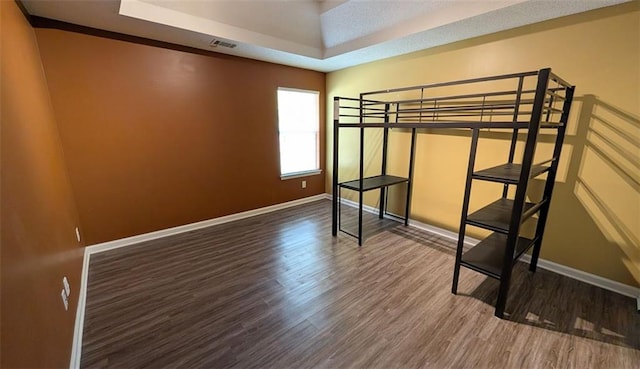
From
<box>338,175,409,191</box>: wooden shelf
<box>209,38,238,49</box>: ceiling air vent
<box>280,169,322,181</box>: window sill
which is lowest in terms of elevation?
<box>280,169,322,181</box>: window sill

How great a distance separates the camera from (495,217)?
6.96ft

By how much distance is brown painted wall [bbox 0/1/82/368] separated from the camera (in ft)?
3.50

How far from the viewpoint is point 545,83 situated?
156cm

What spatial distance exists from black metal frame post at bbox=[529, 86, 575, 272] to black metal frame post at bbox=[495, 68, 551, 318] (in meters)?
0.79

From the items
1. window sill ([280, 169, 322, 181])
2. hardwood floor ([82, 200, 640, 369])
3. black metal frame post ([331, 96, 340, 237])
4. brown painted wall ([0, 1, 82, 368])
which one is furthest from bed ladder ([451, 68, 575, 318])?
window sill ([280, 169, 322, 181])

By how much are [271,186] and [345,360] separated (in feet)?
9.79

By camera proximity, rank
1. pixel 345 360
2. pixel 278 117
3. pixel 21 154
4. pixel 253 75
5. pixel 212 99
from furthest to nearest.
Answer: pixel 278 117 → pixel 253 75 → pixel 212 99 → pixel 345 360 → pixel 21 154

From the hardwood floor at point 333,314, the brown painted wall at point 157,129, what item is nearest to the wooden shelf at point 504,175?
the hardwood floor at point 333,314

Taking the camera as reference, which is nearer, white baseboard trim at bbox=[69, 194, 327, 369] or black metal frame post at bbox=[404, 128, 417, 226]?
white baseboard trim at bbox=[69, 194, 327, 369]

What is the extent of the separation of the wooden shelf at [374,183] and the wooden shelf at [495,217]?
3.76ft

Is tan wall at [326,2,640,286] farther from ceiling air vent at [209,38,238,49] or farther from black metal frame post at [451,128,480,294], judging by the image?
ceiling air vent at [209,38,238,49]

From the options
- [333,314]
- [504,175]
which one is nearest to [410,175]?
[504,175]

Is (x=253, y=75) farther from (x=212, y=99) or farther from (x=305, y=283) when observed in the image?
(x=305, y=283)

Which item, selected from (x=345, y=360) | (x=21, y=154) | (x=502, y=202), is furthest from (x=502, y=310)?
(x=21, y=154)
